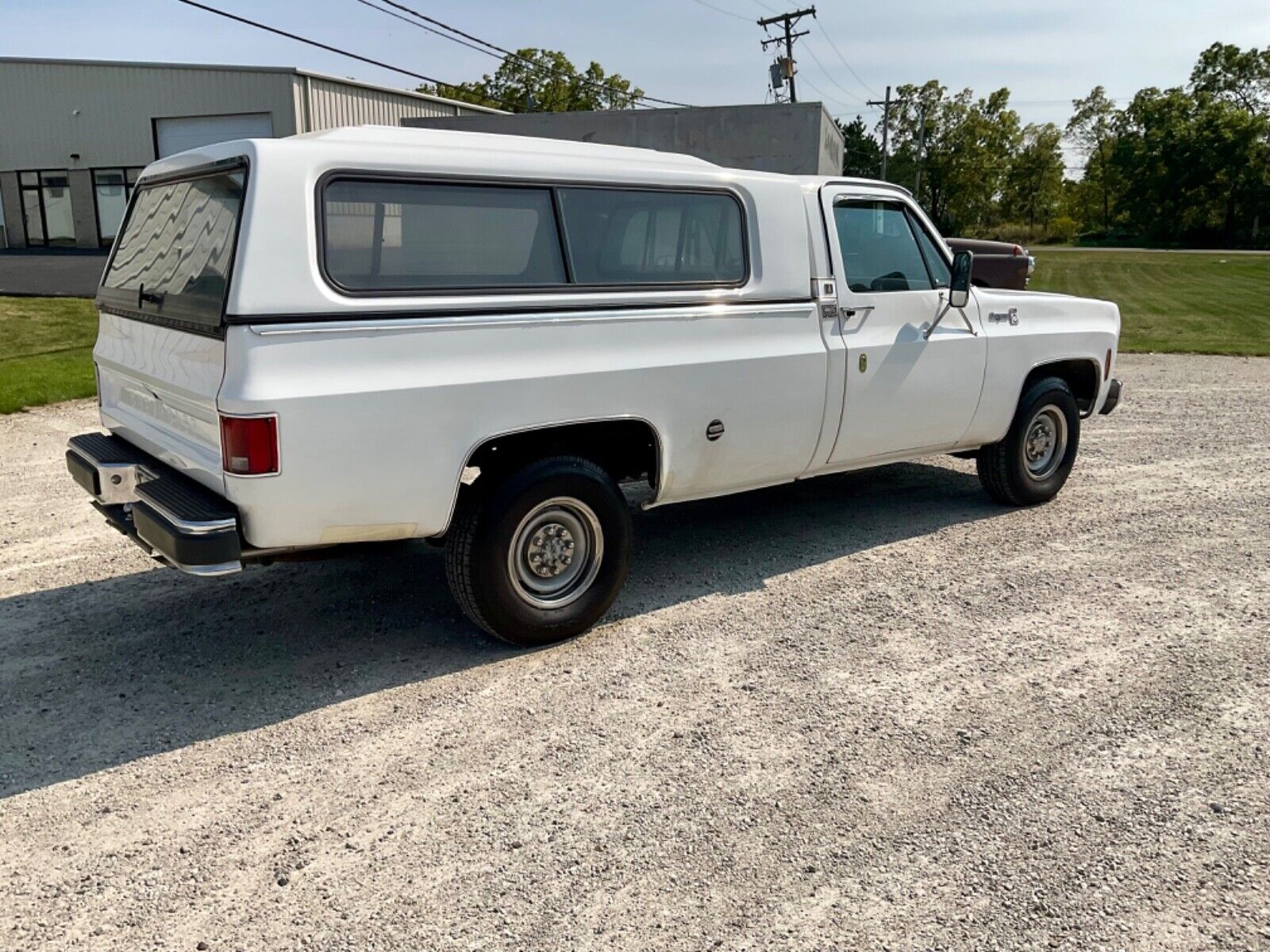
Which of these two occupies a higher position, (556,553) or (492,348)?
(492,348)

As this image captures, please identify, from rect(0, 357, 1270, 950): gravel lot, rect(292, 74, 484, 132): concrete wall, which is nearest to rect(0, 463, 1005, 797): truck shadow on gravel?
rect(0, 357, 1270, 950): gravel lot

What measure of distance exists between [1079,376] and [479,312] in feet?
15.1

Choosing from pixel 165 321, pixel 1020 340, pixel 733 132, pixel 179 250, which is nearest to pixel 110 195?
pixel 733 132

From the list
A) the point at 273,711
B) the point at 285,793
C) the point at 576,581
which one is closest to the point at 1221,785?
the point at 576,581

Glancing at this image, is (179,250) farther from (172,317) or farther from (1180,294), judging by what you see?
(1180,294)

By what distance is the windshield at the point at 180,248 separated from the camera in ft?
12.7

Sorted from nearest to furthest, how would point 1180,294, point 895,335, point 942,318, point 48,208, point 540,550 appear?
point 540,550 < point 895,335 < point 942,318 < point 1180,294 < point 48,208

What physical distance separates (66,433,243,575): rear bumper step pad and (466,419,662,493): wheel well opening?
3.22ft

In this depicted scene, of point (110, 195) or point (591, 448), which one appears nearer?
point (591, 448)

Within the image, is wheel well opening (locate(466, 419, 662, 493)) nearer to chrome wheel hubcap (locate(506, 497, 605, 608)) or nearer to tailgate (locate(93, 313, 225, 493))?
chrome wheel hubcap (locate(506, 497, 605, 608))

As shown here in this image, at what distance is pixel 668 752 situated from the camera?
3.76 metres

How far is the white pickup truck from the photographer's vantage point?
12.4 ft

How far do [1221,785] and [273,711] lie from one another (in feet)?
11.2

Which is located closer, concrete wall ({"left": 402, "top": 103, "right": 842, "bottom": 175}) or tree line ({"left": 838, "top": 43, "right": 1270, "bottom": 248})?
concrete wall ({"left": 402, "top": 103, "right": 842, "bottom": 175})
